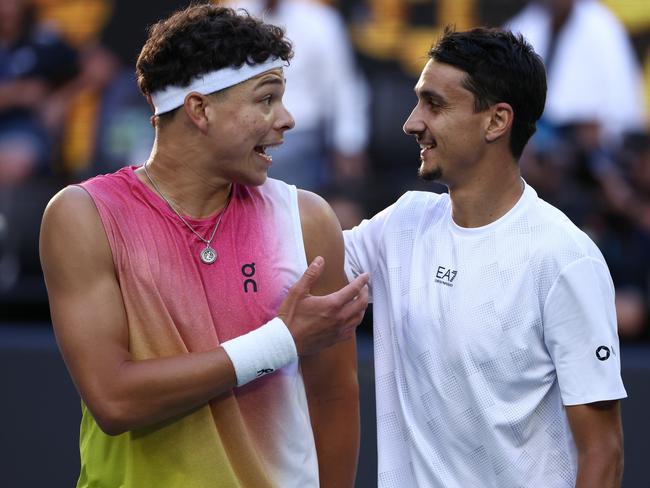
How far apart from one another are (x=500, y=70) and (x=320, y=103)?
251 centimetres

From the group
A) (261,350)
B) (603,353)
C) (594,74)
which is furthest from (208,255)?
(594,74)

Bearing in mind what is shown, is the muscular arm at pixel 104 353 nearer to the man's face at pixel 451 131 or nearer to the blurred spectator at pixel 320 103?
the man's face at pixel 451 131

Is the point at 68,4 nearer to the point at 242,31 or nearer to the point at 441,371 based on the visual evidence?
the point at 242,31

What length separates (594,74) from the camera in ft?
16.9

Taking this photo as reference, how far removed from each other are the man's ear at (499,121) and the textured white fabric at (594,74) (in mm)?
2235

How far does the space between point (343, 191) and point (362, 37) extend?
703mm

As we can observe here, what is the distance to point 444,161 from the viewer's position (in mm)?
2977

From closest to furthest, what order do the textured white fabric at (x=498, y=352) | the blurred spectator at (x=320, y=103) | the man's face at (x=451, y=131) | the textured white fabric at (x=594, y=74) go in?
the textured white fabric at (x=498, y=352), the man's face at (x=451, y=131), the textured white fabric at (x=594, y=74), the blurred spectator at (x=320, y=103)

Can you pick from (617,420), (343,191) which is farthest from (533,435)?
(343,191)

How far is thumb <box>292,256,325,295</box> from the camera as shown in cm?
271

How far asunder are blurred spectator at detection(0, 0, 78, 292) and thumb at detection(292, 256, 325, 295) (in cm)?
341

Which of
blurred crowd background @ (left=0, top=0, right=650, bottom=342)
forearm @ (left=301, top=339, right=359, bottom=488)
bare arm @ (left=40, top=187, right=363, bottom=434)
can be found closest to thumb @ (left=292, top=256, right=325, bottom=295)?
bare arm @ (left=40, top=187, right=363, bottom=434)

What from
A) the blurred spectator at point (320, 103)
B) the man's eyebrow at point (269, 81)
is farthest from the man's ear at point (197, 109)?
the blurred spectator at point (320, 103)

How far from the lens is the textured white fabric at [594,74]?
511 centimetres
